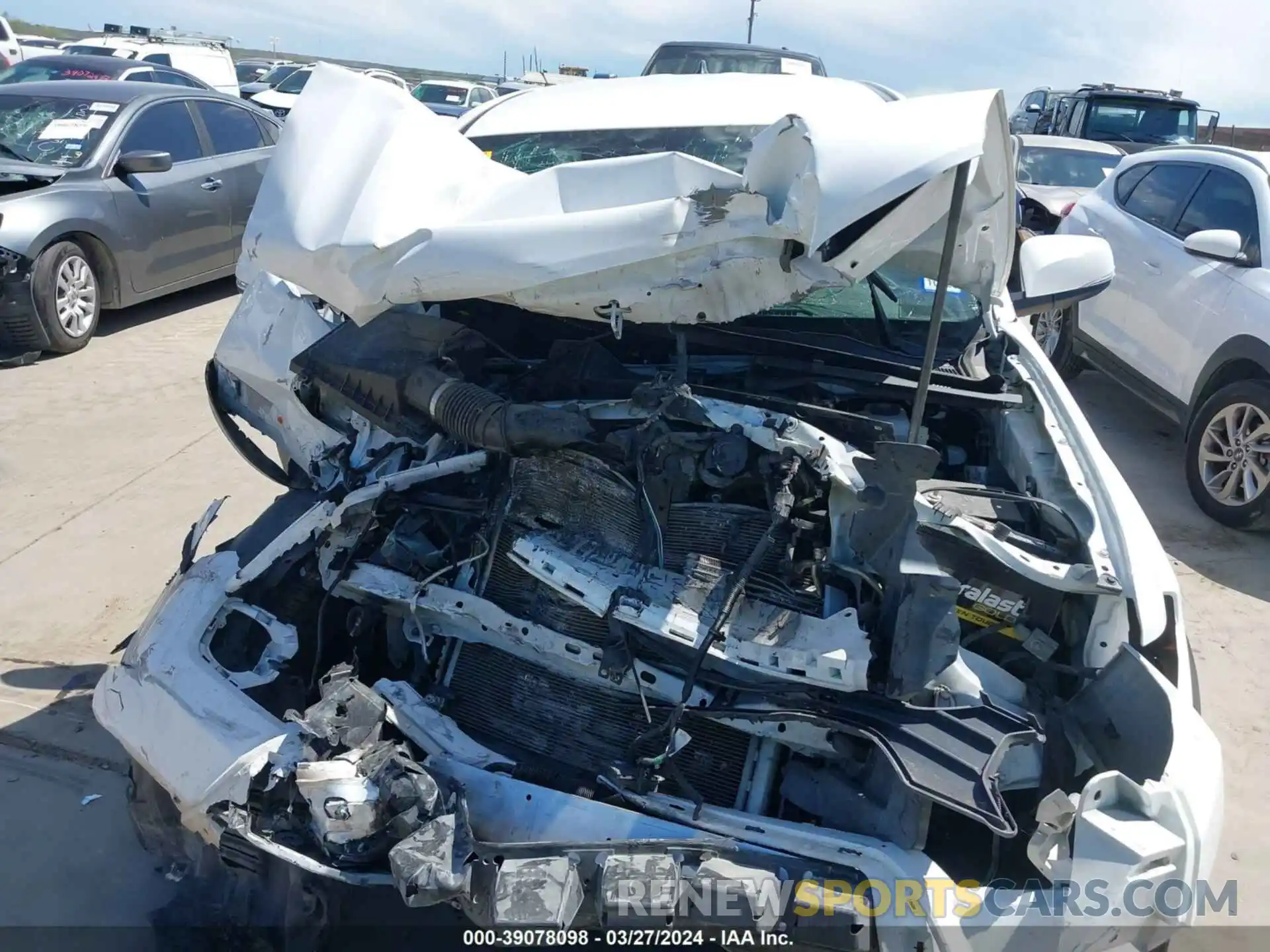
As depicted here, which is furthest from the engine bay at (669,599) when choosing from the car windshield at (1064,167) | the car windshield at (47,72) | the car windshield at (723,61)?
the car windshield at (47,72)

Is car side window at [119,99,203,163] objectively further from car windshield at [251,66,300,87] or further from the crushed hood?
car windshield at [251,66,300,87]

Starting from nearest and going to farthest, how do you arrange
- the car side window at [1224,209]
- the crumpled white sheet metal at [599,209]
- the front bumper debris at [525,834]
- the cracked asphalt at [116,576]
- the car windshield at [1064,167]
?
Answer: the front bumper debris at [525,834]
the crumpled white sheet metal at [599,209]
the cracked asphalt at [116,576]
the car side window at [1224,209]
the car windshield at [1064,167]

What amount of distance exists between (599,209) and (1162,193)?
4.97 metres

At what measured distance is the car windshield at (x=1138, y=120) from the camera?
12.7 metres

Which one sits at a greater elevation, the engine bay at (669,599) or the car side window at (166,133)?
the car side window at (166,133)

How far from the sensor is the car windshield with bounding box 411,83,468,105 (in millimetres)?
17875

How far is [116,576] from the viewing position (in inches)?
159

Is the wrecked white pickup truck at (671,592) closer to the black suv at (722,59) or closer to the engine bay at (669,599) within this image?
the engine bay at (669,599)

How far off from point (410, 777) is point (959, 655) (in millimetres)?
1229

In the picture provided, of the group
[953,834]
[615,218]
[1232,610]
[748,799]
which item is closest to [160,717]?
[748,799]

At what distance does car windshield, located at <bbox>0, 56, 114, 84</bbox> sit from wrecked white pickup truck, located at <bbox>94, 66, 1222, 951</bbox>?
762cm

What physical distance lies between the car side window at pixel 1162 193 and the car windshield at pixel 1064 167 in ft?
11.6

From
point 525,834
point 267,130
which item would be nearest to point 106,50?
point 267,130

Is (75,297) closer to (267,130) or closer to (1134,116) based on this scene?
(267,130)
